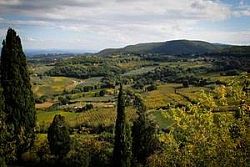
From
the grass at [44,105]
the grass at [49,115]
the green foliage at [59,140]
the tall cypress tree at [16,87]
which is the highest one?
the tall cypress tree at [16,87]

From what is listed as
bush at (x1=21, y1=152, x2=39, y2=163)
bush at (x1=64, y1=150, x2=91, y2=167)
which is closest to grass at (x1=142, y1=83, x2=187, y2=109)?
bush at (x1=64, y1=150, x2=91, y2=167)

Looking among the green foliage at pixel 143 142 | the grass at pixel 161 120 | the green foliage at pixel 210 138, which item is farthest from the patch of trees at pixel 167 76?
the green foliage at pixel 210 138

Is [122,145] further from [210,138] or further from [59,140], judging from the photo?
[210,138]

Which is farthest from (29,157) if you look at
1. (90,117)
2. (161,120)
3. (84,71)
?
(84,71)

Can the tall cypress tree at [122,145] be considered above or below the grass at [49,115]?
above

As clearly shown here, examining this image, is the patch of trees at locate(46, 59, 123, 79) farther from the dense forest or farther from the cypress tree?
the cypress tree

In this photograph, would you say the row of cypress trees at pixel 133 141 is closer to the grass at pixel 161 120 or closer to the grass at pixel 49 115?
the grass at pixel 161 120
